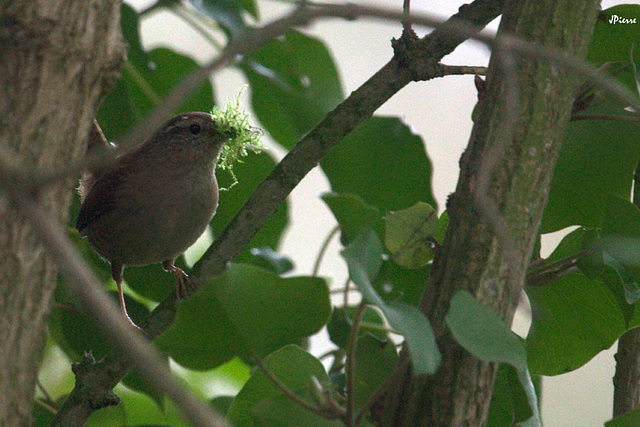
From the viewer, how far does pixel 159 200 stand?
185 cm

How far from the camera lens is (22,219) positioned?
0.68 metres

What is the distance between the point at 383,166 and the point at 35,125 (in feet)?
2.94

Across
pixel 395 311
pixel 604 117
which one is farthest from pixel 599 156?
pixel 395 311

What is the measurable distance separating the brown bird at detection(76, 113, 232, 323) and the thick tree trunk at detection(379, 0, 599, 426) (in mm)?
939

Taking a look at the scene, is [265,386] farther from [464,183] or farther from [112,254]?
[112,254]

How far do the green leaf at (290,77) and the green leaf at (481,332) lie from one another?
110 centimetres

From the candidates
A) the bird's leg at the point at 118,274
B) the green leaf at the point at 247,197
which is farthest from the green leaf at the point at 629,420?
the bird's leg at the point at 118,274

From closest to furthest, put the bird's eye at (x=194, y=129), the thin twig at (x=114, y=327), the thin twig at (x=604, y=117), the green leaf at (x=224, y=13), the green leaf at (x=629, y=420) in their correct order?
the thin twig at (x=114, y=327) → the green leaf at (x=629, y=420) → the thin twig at (x=604, y=117) → the green leaf at (x=224, y=13) → the bird's eye at (x=194, y=129)

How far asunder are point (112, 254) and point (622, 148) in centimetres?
131

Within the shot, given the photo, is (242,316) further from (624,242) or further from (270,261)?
(270,261)

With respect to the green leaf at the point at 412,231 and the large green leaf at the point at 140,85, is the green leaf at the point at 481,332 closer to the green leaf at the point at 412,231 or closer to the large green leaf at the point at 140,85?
the green leaf at the point at 412,231

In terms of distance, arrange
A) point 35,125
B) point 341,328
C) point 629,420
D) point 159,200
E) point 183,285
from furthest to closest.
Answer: point 159,200 < point 183,285 < point 341,328 < point 629,420 < point 35,125

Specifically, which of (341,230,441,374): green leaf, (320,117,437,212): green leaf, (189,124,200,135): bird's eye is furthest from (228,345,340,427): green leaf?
(189,124,200,135): bird's eye

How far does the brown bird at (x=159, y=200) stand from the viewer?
182cm
